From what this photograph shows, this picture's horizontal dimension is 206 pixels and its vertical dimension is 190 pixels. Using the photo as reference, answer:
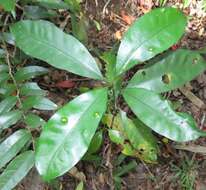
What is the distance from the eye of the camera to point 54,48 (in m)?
1.56

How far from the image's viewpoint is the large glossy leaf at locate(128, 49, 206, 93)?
5.28 feet

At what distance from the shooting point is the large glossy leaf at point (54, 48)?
4.99 feet

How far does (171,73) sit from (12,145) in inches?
27.0

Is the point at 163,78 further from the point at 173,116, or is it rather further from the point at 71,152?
the point at 71,152

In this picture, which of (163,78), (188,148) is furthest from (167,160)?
(163,78)

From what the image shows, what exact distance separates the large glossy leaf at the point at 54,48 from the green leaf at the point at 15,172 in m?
0.39

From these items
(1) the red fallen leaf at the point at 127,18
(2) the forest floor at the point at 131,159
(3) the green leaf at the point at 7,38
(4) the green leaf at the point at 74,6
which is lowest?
(2) the forest floor at the point at 131,159

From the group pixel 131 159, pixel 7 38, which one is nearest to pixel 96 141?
pixel 131 159

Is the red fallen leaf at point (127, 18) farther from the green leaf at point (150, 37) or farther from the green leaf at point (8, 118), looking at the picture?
the green leaf at point (8, 118)

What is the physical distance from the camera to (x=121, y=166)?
6.40 feet

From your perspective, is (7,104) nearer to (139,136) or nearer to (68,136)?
(68,136)

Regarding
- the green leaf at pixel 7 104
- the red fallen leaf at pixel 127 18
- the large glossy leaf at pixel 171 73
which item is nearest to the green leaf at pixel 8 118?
the green leaf at pixel 7 104

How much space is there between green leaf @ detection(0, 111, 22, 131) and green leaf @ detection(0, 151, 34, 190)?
0.14m

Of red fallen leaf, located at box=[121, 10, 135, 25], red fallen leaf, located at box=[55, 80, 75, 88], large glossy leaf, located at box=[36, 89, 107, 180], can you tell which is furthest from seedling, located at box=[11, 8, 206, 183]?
red fallen leaf, located at box=[121, 10, 135, 25]
